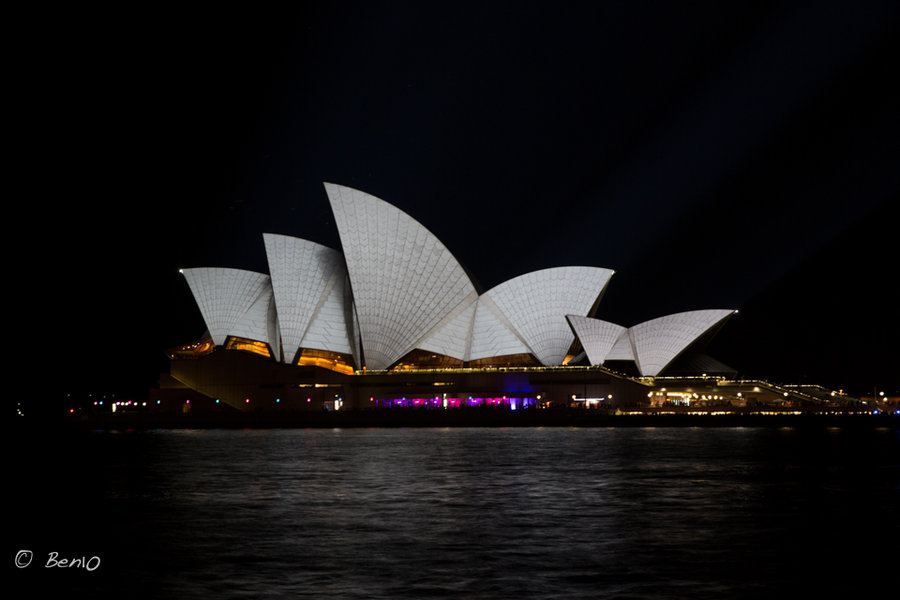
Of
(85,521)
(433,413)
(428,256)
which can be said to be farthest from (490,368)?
(85,521)

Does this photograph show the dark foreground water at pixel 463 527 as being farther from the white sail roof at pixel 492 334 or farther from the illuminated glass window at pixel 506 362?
the illuminated glass window at pixel 506 362

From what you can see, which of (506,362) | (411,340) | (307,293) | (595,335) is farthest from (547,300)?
(307,293)

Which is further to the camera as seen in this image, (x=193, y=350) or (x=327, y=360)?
(x=193, y=350)

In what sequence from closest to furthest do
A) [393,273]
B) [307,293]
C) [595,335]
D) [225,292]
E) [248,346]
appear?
[393,273], [307,293], [595,335], [225,292], [248,346]

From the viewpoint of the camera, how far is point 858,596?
411 inches

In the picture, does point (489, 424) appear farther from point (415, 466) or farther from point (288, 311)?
point (415, 466)

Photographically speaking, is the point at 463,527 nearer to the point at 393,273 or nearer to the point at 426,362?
the point at 393,273

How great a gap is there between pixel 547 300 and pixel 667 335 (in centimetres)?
1008

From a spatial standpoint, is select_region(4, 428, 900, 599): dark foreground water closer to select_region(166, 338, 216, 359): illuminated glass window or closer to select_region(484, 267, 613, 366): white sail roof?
select_region(484, 267, 613, 366): white sail roof

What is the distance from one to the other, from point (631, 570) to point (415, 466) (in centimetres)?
1553

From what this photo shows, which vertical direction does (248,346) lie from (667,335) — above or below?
above

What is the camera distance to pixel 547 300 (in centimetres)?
6419

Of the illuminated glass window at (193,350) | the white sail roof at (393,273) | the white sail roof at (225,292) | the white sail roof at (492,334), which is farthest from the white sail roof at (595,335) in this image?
the illuminated glass window at (193,350)

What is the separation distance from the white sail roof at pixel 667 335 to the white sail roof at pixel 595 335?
6.20 feet
